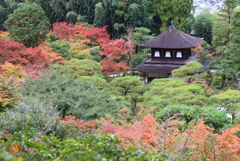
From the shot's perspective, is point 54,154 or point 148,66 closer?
point 54,154

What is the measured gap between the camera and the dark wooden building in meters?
22.8

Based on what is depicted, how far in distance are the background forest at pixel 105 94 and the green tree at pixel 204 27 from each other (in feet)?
0.43

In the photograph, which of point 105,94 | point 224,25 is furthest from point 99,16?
point 105,94

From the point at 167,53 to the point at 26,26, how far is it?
41.5 ft

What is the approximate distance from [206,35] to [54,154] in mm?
35090

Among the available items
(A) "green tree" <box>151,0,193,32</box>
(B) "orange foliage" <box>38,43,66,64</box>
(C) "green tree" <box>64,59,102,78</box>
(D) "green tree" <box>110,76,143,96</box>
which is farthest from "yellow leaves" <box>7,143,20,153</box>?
(A) "green tree" <box>151,0,193,32</box>

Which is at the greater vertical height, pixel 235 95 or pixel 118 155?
pixel 118 155

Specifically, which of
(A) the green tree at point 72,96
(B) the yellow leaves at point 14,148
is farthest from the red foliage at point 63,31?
(B) the yellow leaves at point 14,148

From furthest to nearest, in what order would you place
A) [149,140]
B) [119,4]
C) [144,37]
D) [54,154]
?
[119,4]
[144,37]
[149,140]
[54,154]

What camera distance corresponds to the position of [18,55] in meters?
18.0

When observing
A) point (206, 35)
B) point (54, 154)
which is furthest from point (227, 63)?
point (54, 154)

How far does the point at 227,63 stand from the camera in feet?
74.8

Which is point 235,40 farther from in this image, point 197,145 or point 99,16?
point 197,145

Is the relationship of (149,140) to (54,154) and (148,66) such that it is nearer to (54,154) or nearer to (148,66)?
(54,154)
